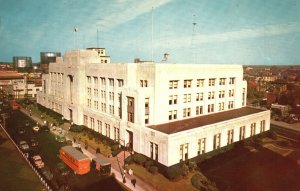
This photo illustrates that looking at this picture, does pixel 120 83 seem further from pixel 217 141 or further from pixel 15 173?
pixel 15 173

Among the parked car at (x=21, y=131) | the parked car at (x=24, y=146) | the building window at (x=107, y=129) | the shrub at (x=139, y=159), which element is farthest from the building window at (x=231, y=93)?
the parked car at (x=21, y=131)

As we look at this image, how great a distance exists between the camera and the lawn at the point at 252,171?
40.0 meters

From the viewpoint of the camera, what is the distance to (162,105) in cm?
5422

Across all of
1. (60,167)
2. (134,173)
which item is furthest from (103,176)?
(60,167)

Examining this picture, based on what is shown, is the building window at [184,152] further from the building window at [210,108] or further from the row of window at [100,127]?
the building window at [210,108]

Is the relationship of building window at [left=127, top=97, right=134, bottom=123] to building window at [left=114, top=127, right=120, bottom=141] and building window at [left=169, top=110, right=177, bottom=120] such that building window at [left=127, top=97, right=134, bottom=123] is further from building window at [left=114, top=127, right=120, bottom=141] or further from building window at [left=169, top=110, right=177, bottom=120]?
building window at [left=169, top=110, right=177, bottom=120]

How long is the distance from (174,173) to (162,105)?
16103 millimetres

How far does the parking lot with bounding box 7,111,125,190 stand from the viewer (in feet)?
131

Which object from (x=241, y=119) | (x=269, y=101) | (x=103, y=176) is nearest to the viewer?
(x=103, y=176)

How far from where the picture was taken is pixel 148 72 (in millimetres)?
54188

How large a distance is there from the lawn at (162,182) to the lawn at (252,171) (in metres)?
4.62

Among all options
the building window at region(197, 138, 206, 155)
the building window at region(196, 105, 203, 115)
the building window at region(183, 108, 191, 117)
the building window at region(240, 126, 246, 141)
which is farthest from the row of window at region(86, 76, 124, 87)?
the building window at region(240, 126, 246, 141)

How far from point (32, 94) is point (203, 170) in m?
122

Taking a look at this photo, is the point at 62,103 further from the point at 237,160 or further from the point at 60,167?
the point at 237,160
